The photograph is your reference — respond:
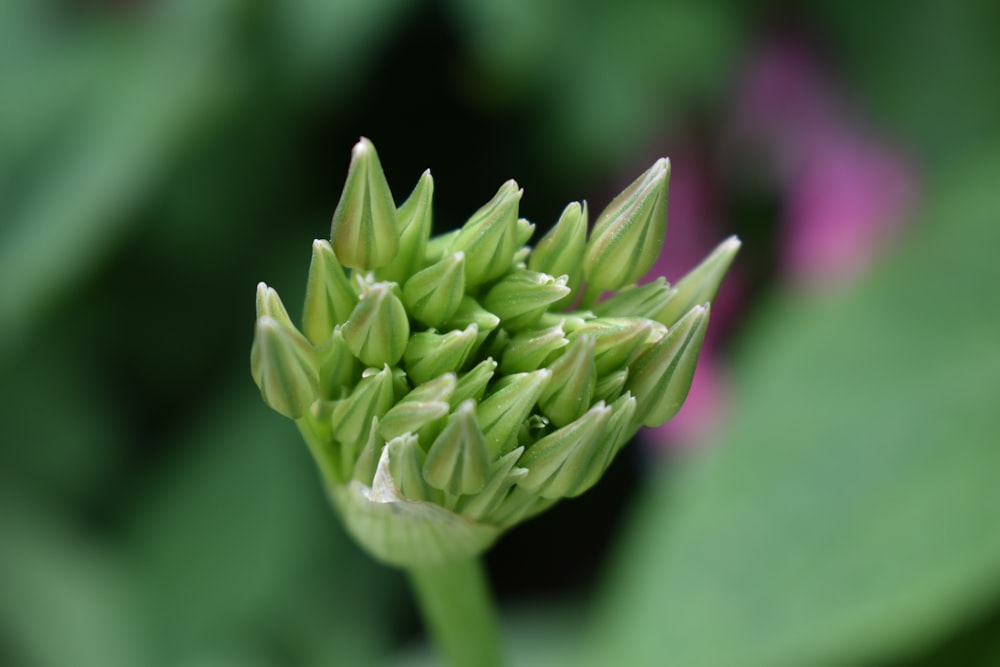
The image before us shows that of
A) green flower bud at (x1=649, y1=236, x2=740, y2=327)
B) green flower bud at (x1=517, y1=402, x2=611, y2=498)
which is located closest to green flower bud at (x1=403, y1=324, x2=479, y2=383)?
green flower bud at (x1=517, y1=402, x2=611, y2=498)

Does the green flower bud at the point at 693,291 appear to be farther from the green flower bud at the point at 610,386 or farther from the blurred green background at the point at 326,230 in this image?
the blurred green background at the point at 326,230

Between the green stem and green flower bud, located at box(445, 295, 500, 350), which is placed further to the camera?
the green stem

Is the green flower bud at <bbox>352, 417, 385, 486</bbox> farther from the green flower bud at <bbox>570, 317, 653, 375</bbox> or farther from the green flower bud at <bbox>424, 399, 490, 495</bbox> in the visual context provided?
the green flower bud at <bbox>570, 317, 653, 375</bbox>

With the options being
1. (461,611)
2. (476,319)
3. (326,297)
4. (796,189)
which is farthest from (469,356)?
(796,189)

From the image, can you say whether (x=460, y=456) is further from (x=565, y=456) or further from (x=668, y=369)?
(x=668, y=369)

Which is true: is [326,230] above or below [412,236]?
below
